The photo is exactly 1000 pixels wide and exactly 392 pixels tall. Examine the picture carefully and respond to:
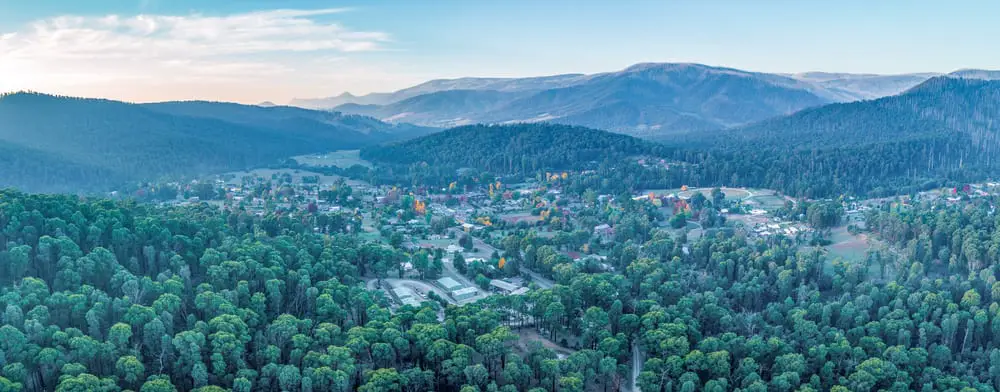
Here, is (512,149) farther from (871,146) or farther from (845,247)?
(845,247)

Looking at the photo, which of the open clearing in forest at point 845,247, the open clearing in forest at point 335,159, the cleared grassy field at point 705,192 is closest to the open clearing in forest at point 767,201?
the cleared grassy field at point 705,192

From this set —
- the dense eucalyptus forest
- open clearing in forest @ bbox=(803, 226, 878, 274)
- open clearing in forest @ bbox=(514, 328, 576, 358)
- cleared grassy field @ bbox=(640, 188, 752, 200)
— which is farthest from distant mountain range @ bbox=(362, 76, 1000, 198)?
open clearing in forest @ bbox=(514, 328, 576, 358)

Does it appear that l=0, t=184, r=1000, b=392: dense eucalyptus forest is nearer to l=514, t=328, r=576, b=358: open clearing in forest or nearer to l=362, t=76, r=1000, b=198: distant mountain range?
l=514, t=328, r=576, b=358: open clearing in forest

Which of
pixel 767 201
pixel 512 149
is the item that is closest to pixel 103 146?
pixel 512 149

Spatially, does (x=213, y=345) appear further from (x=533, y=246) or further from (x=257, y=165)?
(x=257, y=165)

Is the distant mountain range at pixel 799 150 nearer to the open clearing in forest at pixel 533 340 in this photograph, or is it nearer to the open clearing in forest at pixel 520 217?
the open clearing in forest at pixel 520 217

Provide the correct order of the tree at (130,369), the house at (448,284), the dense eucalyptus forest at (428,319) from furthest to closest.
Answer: the house at (448,284)
the dense eucalyptus forest at (428,319)
the tree at (130,369)
